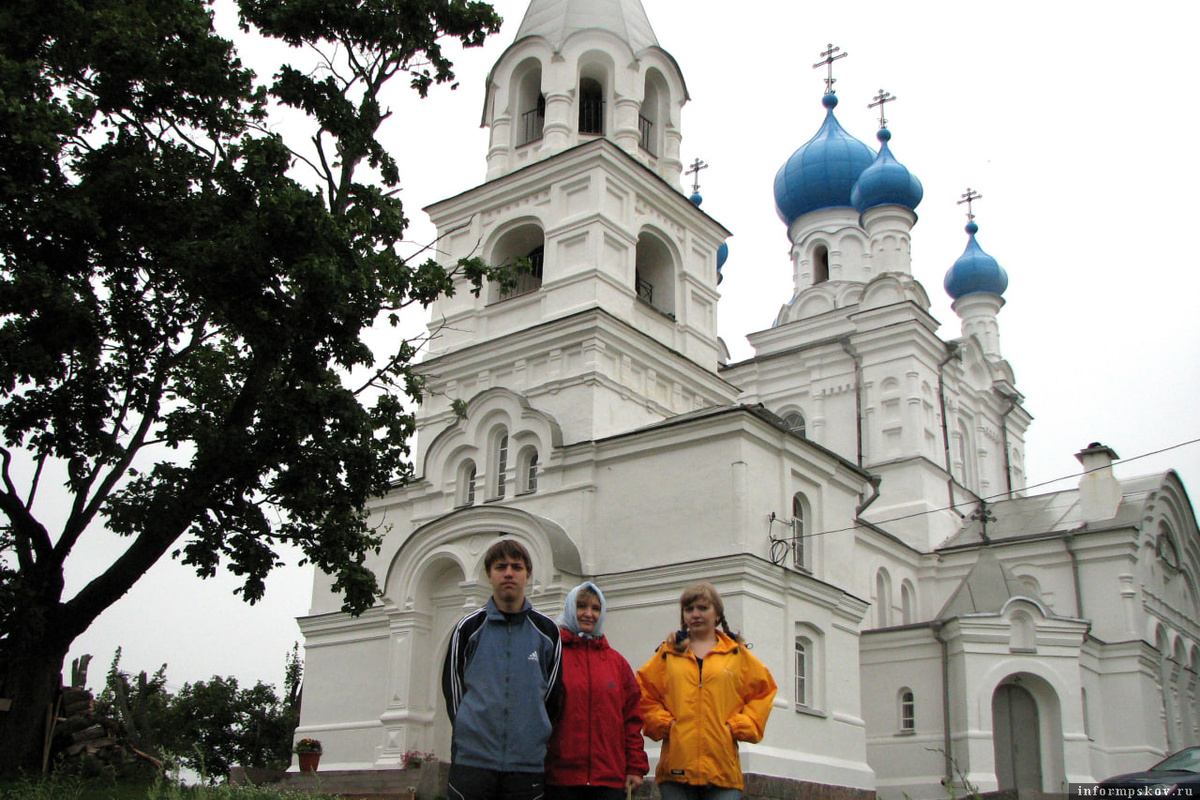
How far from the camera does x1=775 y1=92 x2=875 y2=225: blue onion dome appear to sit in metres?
32.6

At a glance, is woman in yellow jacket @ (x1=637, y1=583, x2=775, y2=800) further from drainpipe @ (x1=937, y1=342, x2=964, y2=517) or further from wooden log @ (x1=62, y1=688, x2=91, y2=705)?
drainpipe @ (x1=937, y1=342, x2=964, y2=517)

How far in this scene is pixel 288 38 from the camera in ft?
40.8

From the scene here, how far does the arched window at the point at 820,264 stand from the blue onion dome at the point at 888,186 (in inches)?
89.8

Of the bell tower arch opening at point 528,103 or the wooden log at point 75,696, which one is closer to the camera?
the wooden log at point 75,696

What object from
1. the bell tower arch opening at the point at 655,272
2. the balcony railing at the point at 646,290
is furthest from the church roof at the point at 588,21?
the balcony railing at the point at 646,290

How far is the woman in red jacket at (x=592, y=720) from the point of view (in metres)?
5.57

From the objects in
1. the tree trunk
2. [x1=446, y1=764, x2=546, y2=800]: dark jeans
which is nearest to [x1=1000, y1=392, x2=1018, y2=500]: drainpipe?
the tree trunk

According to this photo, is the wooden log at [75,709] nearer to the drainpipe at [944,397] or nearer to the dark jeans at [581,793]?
the dark jeans at [581,793]

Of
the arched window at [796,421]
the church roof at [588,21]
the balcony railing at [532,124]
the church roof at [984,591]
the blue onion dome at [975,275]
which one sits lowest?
Result: the church roof at [984,591]

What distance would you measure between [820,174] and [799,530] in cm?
1736

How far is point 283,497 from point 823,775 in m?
8.47

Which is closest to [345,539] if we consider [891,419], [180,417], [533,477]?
[180,417]

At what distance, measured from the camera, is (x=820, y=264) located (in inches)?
1282

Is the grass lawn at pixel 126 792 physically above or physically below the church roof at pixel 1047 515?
below
